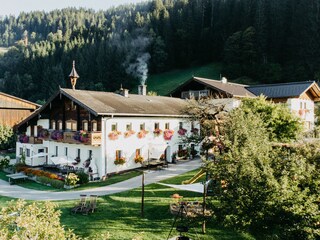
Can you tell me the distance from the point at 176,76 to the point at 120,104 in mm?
51471

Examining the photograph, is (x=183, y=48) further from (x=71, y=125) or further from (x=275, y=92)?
(x=71, y=125)

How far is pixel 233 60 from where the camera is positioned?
7119 centimetres

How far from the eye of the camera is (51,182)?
24312 millimetres

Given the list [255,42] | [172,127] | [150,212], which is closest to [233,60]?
[255,42]

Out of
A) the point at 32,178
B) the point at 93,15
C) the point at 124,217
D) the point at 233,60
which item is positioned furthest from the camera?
the point at 93,15

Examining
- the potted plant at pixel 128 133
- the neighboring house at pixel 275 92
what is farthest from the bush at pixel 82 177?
the neighboring house at pixel 275 92

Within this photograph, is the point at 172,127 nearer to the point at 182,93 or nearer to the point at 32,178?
the point at 182,93

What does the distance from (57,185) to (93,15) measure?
503ft

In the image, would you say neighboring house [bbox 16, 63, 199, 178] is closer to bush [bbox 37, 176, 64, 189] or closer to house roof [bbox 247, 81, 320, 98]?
bush [bbox 37, 176, 64, 189]

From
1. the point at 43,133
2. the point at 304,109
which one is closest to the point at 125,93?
the point at 43,133

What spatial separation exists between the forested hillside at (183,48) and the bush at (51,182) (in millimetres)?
48993

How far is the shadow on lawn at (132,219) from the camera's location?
1429 cm

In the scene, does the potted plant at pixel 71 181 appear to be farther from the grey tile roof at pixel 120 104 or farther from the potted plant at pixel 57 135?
the potted plant at pixel 57 135

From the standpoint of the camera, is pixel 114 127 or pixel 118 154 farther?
pixel 118 154
